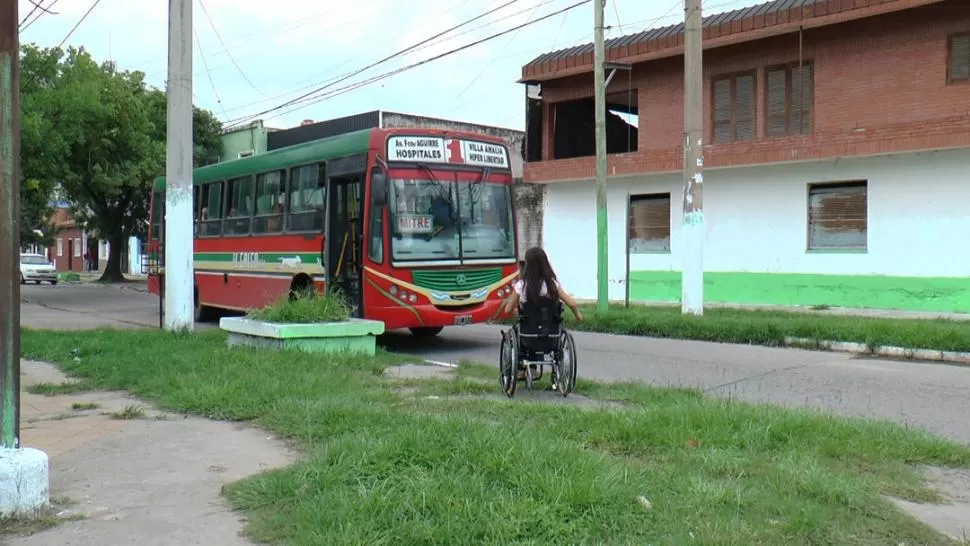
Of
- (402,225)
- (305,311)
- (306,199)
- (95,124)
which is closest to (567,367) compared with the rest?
(305,311)

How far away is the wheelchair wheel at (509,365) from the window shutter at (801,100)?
1387 cm

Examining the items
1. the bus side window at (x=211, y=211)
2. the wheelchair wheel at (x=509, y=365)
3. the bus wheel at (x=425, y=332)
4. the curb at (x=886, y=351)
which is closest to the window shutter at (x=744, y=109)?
the curb at (x=886, y=351)

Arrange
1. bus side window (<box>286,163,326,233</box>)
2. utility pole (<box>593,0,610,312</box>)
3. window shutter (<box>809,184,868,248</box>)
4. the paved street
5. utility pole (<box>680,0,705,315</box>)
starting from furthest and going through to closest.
A: 1. window shutter (<box>809,184,868,248</box>)
2. utility pole (<box>593,0,610,312</box>)
3. utility pole (<box>680,0,705,315</box>)
4. bus side window (<box>286,163,326,233</box>)
5. the paved street

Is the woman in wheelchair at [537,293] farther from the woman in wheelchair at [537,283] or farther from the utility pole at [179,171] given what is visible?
the utility pole at [179,171]

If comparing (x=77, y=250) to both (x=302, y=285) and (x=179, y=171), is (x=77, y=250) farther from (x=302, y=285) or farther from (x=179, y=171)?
(x=179, y=171)

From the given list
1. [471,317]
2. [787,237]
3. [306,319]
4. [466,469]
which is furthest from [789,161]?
[466,469]

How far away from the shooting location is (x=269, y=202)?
Result: 15133mm

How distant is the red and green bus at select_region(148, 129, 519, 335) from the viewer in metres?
12.0

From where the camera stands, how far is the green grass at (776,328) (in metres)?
12.3

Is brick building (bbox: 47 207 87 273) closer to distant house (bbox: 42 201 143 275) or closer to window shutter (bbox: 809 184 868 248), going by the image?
distant house (bbox: 42 201 143 275)

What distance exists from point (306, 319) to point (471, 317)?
265 cm

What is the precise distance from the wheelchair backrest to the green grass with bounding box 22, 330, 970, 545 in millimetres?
699

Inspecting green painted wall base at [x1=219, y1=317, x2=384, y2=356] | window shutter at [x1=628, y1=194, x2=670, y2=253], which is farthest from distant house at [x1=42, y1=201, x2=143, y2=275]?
green painted wall base at [x1=219, y1=317, x2=384, y2=356]

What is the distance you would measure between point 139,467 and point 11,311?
1.53 m
